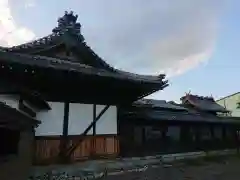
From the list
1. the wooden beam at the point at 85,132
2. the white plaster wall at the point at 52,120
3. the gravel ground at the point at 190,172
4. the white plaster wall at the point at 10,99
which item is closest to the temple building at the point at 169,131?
the wooden beam at the point at 85,132

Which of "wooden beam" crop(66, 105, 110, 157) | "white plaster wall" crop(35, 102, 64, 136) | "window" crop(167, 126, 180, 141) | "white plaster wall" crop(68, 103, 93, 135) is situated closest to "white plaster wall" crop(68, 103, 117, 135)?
"white plaster wall" crop(68, 103, 93, 135)

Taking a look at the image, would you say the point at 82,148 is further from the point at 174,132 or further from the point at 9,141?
the point at 174,132

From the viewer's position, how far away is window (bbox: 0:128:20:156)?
911cm

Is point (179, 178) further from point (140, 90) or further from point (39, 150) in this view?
point (39, 150)

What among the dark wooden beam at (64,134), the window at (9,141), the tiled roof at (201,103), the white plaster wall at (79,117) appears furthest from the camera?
the tiled roof at (201,103)

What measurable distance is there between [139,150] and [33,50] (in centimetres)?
925

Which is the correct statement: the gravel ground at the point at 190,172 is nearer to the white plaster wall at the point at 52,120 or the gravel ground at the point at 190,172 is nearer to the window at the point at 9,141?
the white plaster wall at the point at 52,120

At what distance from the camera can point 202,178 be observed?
14750mm

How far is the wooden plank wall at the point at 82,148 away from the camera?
1271 centimetres

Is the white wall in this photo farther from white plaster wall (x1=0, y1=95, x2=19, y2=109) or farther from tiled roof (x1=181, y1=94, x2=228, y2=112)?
tiled roof (x1=181, y1=94, x2=228, y2=112)

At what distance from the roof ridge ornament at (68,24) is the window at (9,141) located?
714cm

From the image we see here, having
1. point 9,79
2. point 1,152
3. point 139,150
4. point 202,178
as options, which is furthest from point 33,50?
point 202,178

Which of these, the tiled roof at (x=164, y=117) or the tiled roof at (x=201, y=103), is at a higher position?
the tiled roof at (x=201, y=103)

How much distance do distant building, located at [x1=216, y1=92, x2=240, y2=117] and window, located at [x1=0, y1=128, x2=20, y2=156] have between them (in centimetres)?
4295
